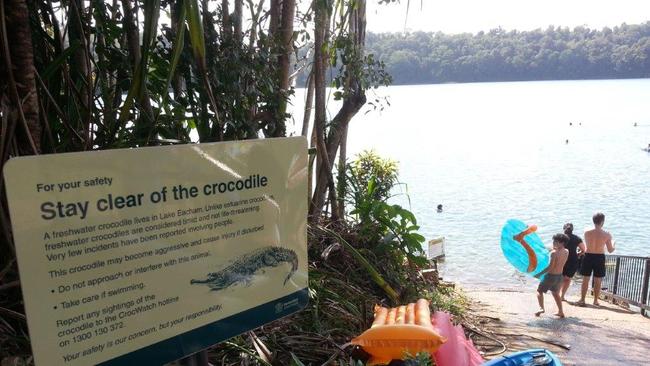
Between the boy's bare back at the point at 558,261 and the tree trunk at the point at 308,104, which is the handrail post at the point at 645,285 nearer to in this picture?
the boy's bare back at the point at 558,261

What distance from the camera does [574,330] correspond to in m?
5.37

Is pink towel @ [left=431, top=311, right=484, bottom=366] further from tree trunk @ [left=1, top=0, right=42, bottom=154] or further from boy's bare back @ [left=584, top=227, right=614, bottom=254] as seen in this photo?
boy's bare back @ [left=584, top=227, right=614, bottom=254]

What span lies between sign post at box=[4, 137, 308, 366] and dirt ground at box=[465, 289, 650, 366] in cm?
334

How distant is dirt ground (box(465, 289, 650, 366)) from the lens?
14.4 feet

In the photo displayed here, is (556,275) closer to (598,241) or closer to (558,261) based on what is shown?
(558,261)

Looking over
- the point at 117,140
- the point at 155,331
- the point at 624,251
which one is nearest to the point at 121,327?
the point at 155,331

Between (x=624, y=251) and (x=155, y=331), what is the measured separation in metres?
Result: 16.9

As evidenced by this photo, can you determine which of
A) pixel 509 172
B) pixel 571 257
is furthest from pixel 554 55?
pixel 571 257

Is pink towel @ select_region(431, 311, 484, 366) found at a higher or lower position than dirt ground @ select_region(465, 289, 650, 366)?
higher

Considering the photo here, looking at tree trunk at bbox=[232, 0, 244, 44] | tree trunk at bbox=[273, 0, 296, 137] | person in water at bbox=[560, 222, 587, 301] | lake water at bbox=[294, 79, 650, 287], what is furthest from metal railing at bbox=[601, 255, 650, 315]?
tree trunk at bbox=[232, 0, 244, 44]

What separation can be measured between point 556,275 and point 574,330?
3.30ft

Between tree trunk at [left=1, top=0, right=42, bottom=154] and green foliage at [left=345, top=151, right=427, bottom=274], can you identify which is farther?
green foliage at [left=345, top=151, right=427, bottom=274]

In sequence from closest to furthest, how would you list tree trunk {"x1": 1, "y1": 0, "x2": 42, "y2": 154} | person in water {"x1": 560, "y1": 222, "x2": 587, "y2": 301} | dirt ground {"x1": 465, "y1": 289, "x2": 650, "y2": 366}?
tree trunk {"x1": 1, "y1": 0, "x2": 42, "y2": 154} → dirt ground {"x1": 465, "y1": 289, "x2": 650, "y2": 366} → person in water {"x1": 560, "y1": 222, "x2": 587, "y2": 301}

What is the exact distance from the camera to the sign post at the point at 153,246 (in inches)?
49.6
